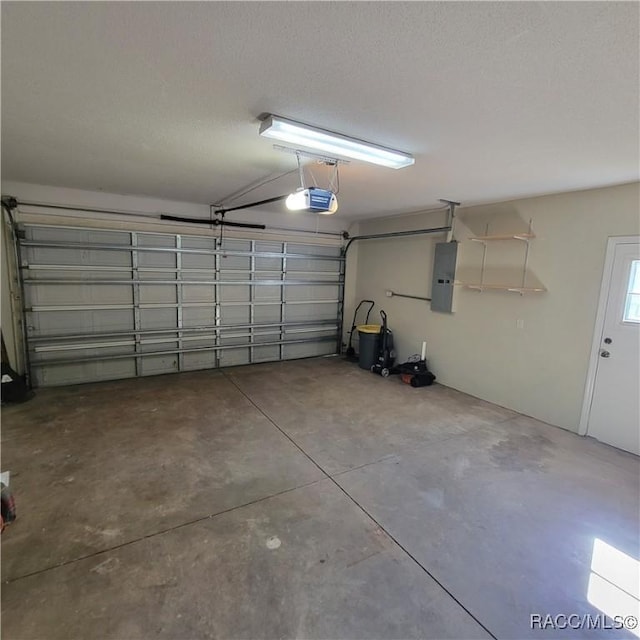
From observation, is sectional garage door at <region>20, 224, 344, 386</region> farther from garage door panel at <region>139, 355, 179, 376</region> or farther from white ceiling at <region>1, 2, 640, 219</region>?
white ceiling at <region>1, 2, 640, 219</region>

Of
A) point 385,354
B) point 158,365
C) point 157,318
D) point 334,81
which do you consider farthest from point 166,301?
point 334,81

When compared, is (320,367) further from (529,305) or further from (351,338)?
(529,305)

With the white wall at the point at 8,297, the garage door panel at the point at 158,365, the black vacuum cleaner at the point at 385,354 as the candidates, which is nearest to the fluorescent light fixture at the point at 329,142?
the black vacuum cleaner at the point at 385,354

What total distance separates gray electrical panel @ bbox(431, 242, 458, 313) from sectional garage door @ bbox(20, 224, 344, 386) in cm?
212

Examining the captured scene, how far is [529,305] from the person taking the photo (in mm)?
4109

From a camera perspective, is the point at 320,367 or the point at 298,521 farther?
the point at 320,367

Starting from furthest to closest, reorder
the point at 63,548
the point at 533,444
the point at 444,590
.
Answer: the point at 533,444 → the point at 63,548 → the point at 444,590

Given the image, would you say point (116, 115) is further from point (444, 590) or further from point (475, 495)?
point (475, 495)

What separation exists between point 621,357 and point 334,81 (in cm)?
365

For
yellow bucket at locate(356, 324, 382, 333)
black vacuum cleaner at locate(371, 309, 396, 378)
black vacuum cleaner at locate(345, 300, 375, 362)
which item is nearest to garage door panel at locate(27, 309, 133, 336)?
yellow bucket at locate(356, 324, 382, 333)

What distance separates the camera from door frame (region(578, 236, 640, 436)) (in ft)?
11.1

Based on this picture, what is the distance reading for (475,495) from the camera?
2.67m

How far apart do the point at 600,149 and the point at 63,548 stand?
421cm

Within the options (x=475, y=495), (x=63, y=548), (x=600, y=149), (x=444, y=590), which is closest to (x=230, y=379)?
(x=63, y=548)
